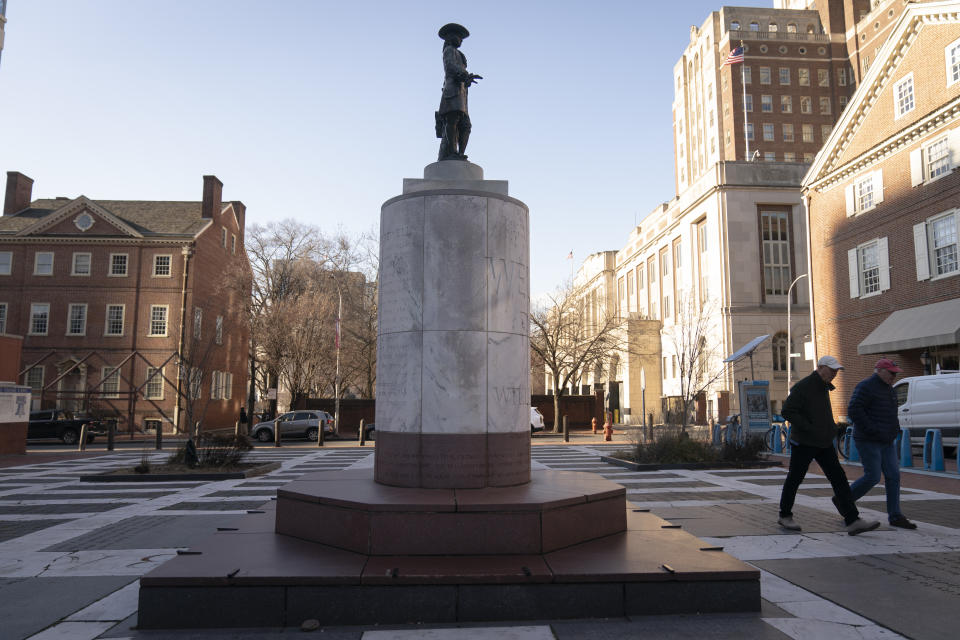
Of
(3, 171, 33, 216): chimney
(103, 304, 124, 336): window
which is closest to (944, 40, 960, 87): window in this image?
(103, 304, 124, 336): window

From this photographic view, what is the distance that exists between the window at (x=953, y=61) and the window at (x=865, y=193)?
14.3ft

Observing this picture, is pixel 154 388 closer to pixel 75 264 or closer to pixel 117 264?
pixel 117 264

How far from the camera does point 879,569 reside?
18.9ft

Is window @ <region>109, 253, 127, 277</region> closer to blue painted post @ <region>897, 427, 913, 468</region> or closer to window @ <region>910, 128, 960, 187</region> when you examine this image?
blue painted post @ <region>897, 427, 913, 468</region>

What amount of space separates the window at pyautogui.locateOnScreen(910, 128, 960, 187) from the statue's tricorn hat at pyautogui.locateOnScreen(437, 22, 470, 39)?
21597mm

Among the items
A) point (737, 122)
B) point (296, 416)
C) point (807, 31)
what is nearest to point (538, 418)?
point (296, 416)

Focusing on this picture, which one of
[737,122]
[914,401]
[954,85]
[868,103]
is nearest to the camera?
[914,401]

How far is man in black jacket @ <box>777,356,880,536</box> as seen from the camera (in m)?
7.27

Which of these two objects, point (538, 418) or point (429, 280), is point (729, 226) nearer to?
point (538, 418)

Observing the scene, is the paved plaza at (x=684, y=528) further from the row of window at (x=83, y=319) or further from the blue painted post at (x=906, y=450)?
the row of window at (x=83, y=319)

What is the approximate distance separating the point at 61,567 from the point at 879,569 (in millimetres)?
7452

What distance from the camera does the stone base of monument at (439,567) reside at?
4.54 m

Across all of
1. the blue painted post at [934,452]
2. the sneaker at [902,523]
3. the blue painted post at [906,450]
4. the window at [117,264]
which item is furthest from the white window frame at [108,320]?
the sneaker at [902,523]

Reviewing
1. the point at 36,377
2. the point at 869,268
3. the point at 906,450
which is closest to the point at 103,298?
the point at 36,377
